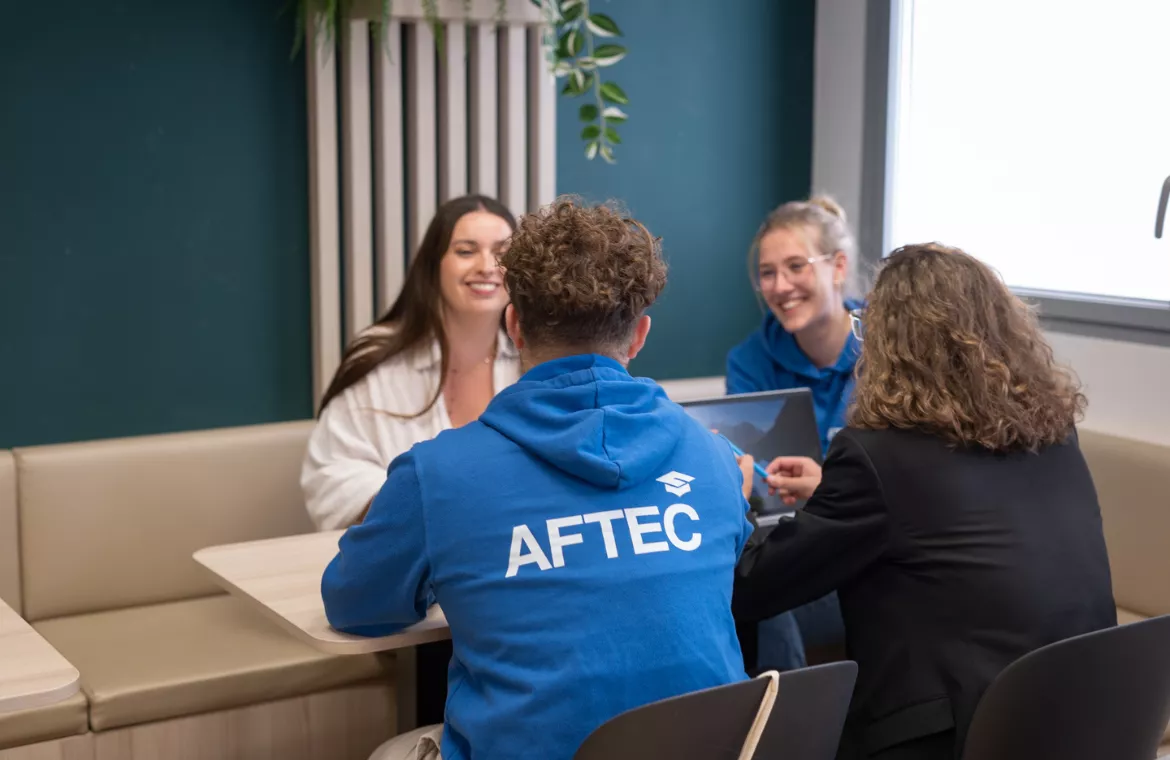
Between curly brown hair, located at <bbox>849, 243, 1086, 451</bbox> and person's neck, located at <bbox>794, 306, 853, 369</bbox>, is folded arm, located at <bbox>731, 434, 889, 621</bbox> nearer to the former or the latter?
curly brown hair, located at <bbox>849, 243, 1086, 451</bbox>

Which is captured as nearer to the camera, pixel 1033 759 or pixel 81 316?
pixel 1033 759

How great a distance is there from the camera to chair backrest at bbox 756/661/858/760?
155 cm

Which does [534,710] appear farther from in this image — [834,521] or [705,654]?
[834,521]

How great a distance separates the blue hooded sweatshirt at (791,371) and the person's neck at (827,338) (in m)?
0.02

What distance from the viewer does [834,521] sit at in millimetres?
1935

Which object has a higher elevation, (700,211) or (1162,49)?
(1162,49)

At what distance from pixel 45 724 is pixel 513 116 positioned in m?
1.96

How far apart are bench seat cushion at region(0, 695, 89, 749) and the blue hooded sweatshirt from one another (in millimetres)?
1646

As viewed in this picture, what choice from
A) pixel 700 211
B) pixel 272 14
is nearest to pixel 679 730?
pixel 272 14

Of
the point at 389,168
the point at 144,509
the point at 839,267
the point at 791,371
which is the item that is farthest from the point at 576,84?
the point at 144,509

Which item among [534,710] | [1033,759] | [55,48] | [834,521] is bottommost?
[1033,759]

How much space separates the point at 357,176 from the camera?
134 inches

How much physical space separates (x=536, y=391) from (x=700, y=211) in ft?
8.70

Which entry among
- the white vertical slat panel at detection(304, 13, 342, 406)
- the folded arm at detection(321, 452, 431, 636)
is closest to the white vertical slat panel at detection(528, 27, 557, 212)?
the white vertical slat panel at detection(304, 13, 342, 406)
